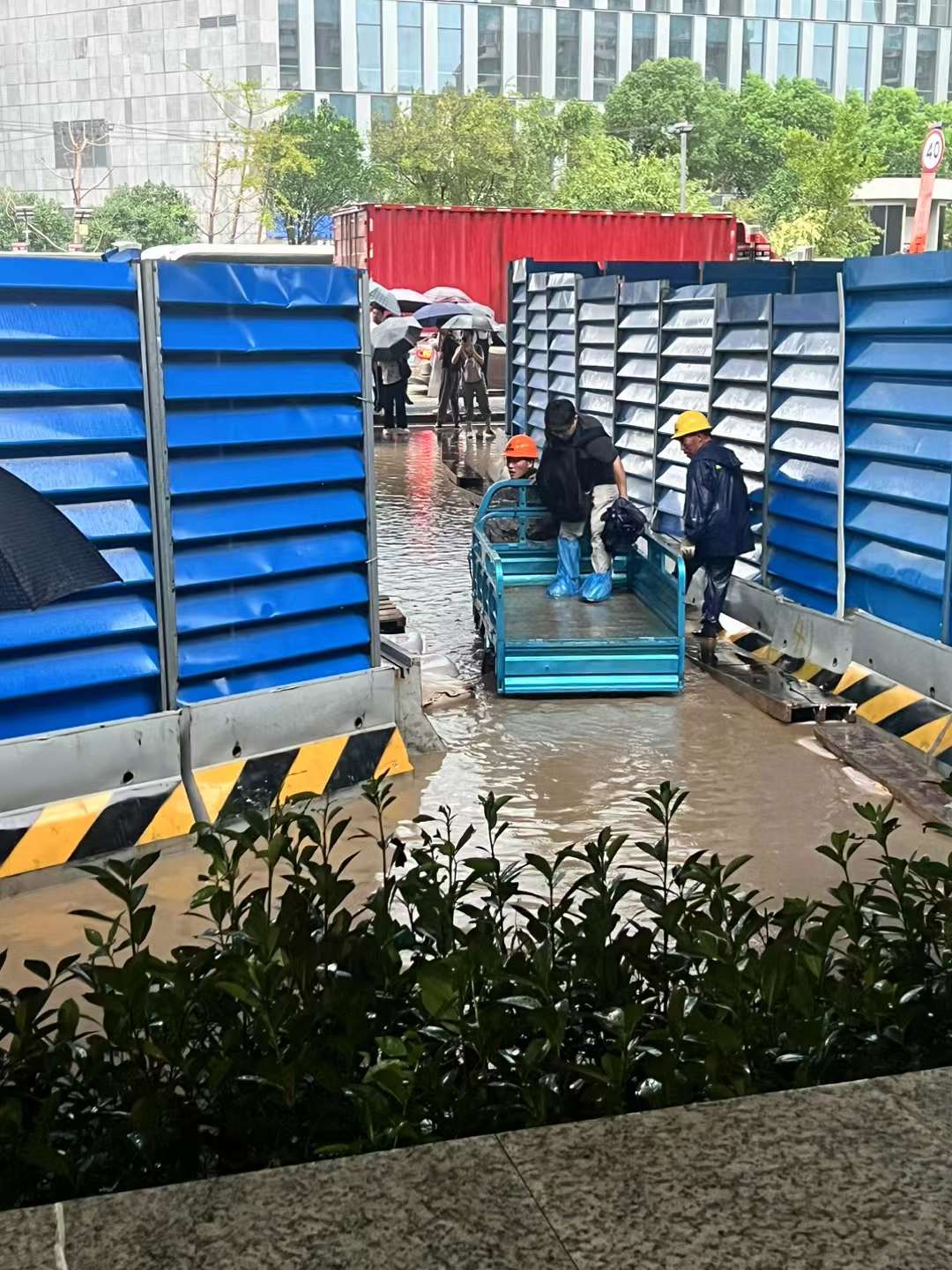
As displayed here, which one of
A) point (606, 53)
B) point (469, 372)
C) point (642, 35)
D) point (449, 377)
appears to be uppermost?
point (642, 35)

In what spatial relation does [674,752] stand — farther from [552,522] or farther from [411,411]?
[411,411]

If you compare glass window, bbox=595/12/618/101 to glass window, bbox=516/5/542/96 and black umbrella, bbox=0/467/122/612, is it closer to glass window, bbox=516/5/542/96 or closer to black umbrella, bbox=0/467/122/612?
glass window, bbox=516/5/542/96

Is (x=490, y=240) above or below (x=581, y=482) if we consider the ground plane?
above

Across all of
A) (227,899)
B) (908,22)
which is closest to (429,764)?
(227,899)

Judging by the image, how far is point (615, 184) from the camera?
243 feet

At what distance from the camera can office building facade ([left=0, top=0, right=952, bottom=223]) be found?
104438mm

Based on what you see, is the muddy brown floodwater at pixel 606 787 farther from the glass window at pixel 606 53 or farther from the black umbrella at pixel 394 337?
the glass window at pixel 606 53

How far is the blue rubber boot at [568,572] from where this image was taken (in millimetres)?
11039

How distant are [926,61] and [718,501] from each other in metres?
125

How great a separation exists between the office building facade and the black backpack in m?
96.0

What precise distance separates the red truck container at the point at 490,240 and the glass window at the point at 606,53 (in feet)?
278

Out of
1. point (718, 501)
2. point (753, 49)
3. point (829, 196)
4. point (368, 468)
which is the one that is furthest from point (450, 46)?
point (368, 468)

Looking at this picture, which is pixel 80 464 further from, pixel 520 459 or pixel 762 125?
pixel 762 125

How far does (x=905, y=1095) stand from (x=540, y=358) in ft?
58.5
